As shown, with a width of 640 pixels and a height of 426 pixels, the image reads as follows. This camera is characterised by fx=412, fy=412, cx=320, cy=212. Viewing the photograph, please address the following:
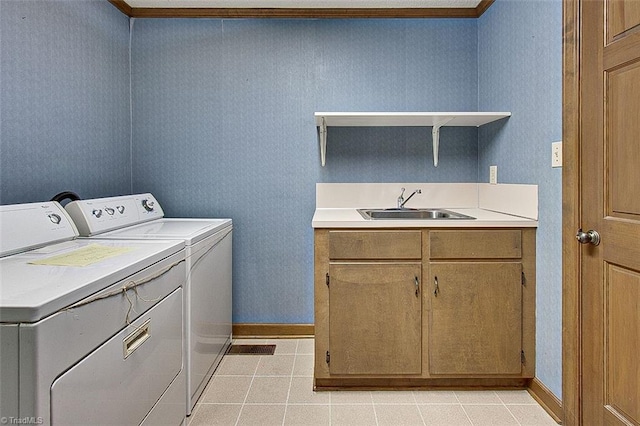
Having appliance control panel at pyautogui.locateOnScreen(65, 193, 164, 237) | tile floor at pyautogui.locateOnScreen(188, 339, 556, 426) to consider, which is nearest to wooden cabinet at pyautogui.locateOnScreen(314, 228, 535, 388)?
tile floor at pyautogui.locateOnScreen(188, 339, 556, 426)

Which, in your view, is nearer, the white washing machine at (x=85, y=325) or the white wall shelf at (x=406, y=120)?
the white washing machine at (x=85, y=325)

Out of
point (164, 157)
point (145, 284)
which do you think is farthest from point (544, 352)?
point (164, 157)

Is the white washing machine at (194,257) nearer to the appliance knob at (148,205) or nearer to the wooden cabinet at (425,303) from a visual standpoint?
the appliance knob at (148,205)

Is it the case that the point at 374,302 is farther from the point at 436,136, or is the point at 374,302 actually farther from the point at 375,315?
the point at 436,136

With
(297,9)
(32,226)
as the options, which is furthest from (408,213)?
(32,226)

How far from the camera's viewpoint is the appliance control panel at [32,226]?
1.42 meters

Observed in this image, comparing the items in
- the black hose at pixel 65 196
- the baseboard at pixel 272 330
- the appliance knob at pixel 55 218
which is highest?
the black hose at pixel 65 196

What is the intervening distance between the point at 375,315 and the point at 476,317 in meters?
0.50

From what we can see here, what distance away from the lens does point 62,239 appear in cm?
168

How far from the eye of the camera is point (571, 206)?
1.71 meters

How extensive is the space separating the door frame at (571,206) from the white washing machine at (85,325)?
64.1 inches

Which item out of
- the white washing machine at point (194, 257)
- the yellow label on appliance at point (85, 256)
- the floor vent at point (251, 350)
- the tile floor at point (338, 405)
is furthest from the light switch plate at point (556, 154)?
the floor vent at point (251, 350)

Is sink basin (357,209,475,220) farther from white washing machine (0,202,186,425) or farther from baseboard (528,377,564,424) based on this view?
white washing machine (0,202,186,425)

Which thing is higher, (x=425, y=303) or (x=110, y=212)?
(x=110, y=212)
